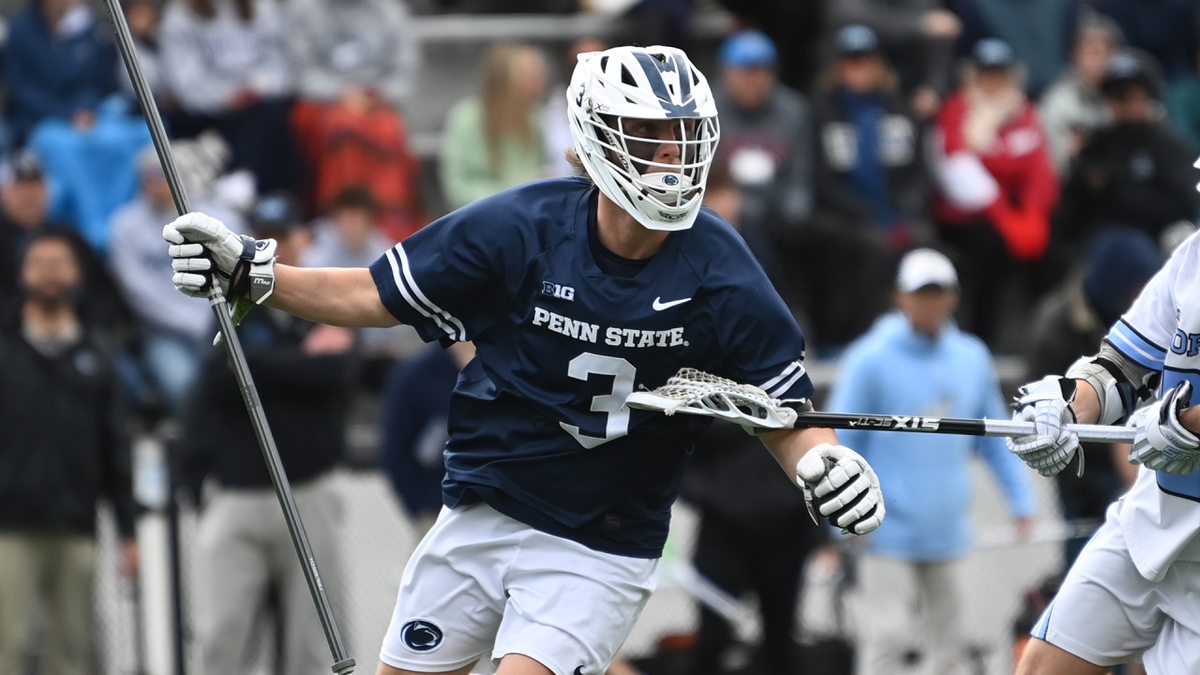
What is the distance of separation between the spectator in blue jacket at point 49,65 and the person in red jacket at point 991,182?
5305 mm

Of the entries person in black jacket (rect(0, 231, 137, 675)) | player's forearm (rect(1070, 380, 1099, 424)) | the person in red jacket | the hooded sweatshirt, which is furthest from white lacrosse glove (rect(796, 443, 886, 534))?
the person in red jacket

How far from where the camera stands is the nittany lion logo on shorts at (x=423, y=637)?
16.7 feet

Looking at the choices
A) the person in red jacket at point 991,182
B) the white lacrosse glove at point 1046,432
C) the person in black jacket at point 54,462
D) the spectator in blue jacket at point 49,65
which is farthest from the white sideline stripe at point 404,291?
the person in red jacket at point 991,182

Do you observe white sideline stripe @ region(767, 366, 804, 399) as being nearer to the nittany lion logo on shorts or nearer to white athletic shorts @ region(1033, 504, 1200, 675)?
white athletic shorts @ region(1033, 504, 1200, 675)

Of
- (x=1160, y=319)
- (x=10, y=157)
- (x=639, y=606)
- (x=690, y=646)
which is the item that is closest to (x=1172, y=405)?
(x=1160, y=319)

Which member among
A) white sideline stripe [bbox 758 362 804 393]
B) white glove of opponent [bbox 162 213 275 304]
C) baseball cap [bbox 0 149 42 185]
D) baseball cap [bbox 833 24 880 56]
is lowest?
baseball cap [bbox 833 24 880 56]

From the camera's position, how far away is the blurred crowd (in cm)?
827

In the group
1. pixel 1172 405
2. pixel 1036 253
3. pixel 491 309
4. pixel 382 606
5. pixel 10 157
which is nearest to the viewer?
pixel 1172 405

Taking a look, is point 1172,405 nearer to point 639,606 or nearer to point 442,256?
point 639,606

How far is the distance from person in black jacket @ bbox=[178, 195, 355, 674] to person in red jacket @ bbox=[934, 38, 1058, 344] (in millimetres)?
4576

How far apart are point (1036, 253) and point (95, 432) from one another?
19.7ft

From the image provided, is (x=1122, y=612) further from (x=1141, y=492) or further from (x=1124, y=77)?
(x=1124, y=77)

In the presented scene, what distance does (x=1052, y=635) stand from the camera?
510 centimetres

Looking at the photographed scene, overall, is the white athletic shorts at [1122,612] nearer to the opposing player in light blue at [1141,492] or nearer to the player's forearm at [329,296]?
the opposing player in light blue at [1141,492]
